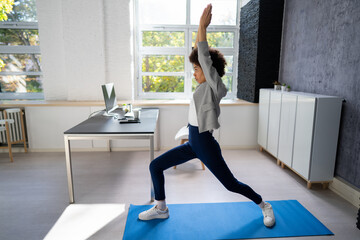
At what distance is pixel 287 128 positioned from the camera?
309 centimetres

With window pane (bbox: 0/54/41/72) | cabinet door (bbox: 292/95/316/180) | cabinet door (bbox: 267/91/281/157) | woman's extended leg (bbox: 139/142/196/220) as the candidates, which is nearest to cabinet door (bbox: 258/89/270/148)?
cabinet door (bbox: 267/91/281/157)

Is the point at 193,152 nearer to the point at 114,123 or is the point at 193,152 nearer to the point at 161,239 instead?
the point at 161,239

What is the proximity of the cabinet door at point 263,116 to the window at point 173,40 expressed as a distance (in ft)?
3.32

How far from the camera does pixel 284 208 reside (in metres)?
2.33

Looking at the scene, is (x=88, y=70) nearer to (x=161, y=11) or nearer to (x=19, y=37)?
(x=19, y=37)

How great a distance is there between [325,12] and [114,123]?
2693 millimetres

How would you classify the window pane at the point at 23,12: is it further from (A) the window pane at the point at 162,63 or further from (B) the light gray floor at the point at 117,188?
(B) the light gray floor at the point at 117,188

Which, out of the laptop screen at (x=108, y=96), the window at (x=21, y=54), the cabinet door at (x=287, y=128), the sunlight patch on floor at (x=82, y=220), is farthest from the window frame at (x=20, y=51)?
the cabinet door at (x=287, y=128)

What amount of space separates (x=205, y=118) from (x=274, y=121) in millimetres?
2057

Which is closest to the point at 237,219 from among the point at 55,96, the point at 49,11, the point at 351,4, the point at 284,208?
the point at 284,208

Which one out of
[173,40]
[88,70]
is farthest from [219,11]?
[88,70]

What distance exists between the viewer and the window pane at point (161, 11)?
4.37 m

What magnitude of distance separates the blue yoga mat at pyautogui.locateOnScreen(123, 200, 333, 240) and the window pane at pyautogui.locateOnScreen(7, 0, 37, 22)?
3.86 meters

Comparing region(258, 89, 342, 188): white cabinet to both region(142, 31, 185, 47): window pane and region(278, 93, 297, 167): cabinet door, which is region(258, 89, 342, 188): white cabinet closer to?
region(278, 93, 297, 167): cabinet door
